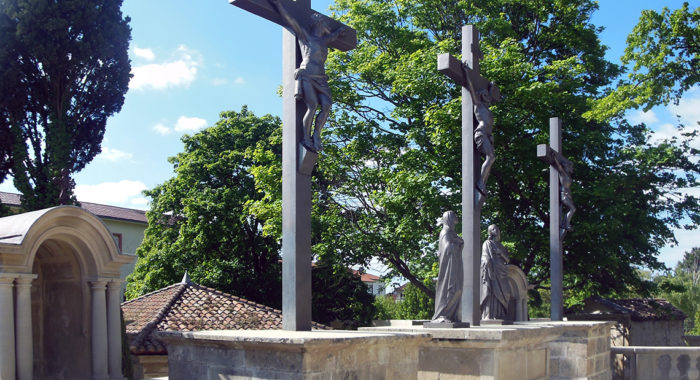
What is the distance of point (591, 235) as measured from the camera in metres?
18.8

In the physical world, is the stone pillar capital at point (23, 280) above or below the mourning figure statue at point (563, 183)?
below

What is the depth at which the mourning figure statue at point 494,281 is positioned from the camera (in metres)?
10.1

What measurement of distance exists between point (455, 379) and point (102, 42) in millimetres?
19719

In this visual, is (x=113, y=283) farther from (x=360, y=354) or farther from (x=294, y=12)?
(x=360, y=354)

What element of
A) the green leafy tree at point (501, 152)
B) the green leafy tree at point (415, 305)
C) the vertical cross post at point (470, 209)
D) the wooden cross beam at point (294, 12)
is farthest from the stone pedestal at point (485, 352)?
the green leafy tree at point (415, 305)

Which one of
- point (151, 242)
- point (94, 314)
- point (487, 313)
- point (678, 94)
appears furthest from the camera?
point (151, 242)

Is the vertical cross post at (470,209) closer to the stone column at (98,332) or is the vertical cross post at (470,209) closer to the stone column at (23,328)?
the stone column at (98,332)

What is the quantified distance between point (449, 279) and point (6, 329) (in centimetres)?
472

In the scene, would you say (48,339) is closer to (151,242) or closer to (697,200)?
(697,200)

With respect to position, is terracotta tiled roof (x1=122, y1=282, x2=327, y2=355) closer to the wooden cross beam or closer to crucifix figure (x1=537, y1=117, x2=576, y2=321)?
crucifix figure (x1=537, y1=117, x2=576, y2=321)

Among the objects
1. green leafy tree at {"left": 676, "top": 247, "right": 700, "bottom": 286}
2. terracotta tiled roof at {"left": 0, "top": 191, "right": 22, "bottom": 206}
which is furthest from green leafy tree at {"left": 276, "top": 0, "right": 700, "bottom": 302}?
green leafy tree at {"left": 676, "top": 247, "right": 700, "bottom": 286}

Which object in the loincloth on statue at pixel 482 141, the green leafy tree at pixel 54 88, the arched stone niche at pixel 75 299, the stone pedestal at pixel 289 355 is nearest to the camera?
the stone pedestal at pixel 289 355

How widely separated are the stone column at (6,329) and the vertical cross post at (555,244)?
29.0 ft

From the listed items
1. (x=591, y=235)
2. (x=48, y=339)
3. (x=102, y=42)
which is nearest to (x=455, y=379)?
(x=48, y=339)
